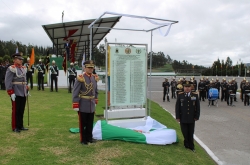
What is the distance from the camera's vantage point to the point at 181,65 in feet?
285

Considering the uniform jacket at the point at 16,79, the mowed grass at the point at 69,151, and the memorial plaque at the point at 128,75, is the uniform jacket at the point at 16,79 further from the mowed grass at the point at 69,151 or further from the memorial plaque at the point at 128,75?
the memorial plaque at the point at 128,75

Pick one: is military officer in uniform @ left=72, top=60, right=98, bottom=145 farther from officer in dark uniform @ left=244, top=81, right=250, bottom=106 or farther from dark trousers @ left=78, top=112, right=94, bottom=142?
officer in dark uniform @ left=244, top=81, right=250, bottom=106

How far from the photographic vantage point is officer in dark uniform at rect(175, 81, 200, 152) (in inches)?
241

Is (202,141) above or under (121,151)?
under

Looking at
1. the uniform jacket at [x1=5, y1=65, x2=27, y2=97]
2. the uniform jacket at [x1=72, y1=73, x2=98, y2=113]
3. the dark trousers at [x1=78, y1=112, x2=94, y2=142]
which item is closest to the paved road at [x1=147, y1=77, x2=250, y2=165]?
the dark trousers at [x1=78, y1=112, x2=94, y2=142]

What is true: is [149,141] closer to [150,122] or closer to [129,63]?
[150,122]

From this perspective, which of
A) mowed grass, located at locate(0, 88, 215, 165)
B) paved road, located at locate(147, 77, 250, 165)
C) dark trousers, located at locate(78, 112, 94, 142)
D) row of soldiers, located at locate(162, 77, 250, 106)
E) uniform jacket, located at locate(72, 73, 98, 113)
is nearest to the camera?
mowed grass, located at locate(0, 88, 215, 165)

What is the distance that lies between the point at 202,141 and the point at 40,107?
6.02 m

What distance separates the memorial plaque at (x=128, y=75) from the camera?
670 cm

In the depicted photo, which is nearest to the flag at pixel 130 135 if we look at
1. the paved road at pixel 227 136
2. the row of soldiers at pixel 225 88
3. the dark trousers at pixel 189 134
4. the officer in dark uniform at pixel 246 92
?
the dark trousers at pixel 189 134

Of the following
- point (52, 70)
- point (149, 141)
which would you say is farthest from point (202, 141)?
point (52, 70)

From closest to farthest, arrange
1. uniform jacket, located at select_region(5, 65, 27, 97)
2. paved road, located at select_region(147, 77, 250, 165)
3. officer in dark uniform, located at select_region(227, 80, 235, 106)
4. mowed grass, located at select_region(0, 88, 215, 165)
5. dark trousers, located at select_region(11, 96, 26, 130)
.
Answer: mowed grass, located at select_region(0, 88, 215, 165)
uniform jacket, located at select_region(5, 65, 27, 97)
dark trousers, located at select_region(11, 96, 26, 130)
paved road, located at select_region(147, 77, 250, 165)
officer in dark uniform, located at select_region(227, 80, 235, 106)

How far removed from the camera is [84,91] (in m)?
5.40

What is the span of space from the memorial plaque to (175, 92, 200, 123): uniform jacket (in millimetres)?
1262
